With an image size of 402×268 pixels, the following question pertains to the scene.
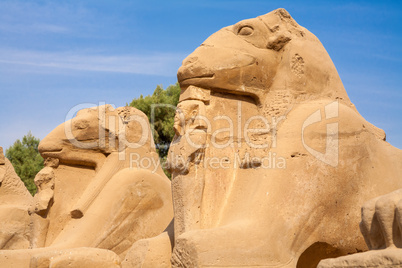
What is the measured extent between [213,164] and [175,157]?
35cm

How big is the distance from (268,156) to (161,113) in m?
12.5

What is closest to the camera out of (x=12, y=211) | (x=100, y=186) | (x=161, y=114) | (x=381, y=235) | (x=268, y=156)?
(x=381, y=235)

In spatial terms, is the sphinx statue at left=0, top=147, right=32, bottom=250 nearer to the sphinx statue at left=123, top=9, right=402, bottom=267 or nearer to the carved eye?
the sphinx statue at left=123, top=9, right=402, bottom=267

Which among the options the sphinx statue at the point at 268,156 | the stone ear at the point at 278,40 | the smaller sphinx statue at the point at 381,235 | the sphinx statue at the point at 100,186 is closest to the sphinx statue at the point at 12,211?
the sphinx statue at the point at 100,186

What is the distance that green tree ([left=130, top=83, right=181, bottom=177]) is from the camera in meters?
17.5

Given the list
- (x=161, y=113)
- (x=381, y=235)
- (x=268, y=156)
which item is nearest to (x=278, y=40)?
(x=268, y=156)

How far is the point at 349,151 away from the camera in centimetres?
574

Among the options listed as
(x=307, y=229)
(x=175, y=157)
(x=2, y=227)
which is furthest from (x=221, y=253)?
(x=2, y=227)

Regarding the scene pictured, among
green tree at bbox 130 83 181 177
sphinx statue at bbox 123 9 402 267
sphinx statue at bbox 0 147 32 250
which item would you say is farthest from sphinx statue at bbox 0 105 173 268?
green tree at bbox 130 83 181 177

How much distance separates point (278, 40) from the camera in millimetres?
6312

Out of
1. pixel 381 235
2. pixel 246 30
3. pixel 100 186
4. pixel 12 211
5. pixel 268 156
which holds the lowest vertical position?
pixel 12 211

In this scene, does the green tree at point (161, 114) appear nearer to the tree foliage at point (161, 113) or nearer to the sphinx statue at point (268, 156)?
the tree foliage at point (161, 113)

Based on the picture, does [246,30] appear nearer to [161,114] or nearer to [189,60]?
[189,60]

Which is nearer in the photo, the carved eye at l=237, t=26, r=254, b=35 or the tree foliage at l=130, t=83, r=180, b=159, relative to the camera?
the carved eye at l=237, t=26, r=254, b=35
